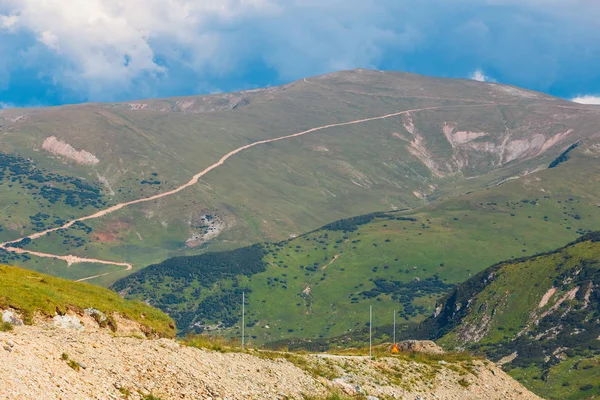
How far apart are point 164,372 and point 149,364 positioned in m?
0.89

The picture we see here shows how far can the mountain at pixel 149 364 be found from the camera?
117ft

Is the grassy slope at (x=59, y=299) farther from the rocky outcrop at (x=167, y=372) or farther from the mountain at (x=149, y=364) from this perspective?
the rocky outcrop at (x=167, y=372)

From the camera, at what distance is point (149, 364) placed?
4081 centimetres

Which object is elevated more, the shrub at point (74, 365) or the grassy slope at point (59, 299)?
the grassy slope at point (59, 299)

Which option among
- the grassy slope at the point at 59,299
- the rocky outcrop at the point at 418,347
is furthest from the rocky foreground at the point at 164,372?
the rocky outcrop at the point at 418,347

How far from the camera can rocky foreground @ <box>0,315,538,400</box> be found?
3438 centimetres

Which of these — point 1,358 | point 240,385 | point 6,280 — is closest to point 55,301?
point 6,280

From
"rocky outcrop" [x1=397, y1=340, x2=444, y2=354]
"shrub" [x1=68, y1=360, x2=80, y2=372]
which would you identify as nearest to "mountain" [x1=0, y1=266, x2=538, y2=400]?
"shrub" [x1=68, y1=360, x2=80, y2=372]

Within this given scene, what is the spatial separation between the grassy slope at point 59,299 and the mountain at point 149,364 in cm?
10

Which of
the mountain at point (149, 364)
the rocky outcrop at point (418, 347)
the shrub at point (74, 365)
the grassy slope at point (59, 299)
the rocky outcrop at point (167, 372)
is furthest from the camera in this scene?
the rocky outcrop at point (418, 347)

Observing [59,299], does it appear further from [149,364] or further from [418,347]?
[418,347]

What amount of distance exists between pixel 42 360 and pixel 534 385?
151 meters

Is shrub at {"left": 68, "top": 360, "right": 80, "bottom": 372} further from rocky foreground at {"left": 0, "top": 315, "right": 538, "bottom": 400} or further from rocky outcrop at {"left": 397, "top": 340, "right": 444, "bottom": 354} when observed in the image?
rocky outcrop at {"left": 397, "top": 340, "right": 444, "bottom": 354}

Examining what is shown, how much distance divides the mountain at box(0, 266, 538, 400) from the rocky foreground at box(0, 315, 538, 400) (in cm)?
7
